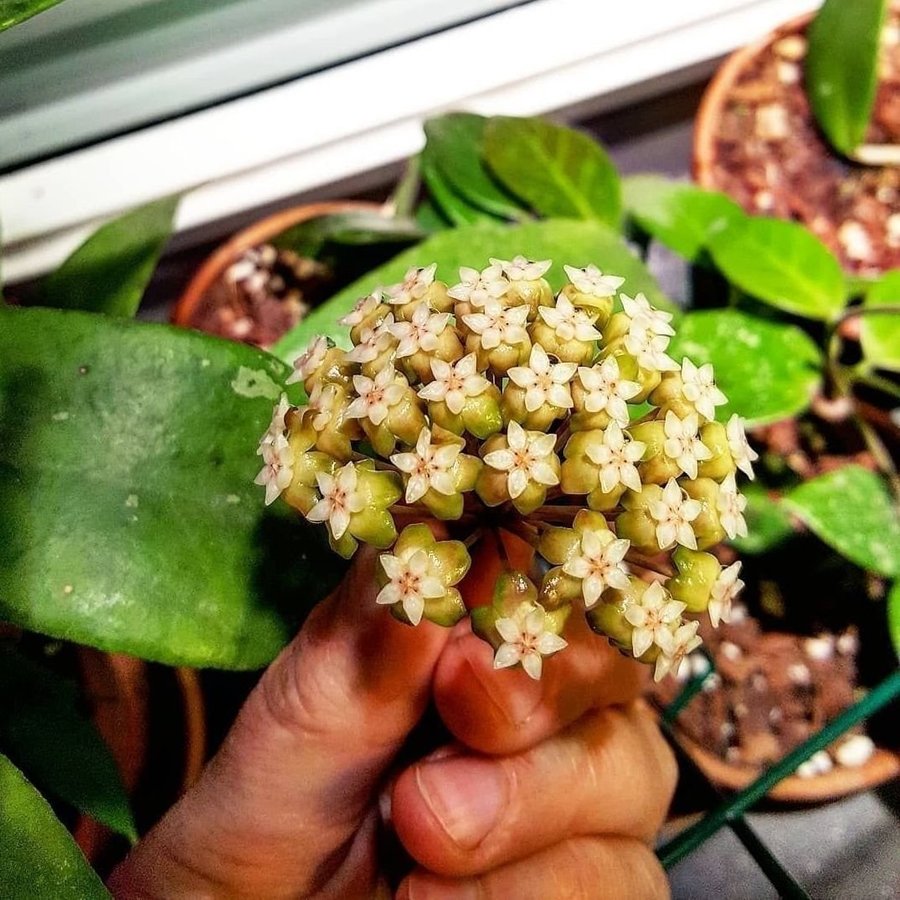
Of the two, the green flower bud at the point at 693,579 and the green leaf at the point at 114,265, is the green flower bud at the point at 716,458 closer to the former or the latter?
the green flower bud at the point at 693,579

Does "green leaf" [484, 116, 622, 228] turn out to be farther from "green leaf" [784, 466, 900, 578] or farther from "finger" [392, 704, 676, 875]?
"finger" [392, 704, 676, 875]

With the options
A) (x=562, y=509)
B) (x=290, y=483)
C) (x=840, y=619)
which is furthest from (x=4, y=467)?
(x=840, y=619)

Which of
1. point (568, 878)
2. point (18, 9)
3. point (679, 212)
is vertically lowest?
point (568, 878)

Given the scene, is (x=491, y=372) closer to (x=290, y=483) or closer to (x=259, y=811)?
(x=290, y=483)

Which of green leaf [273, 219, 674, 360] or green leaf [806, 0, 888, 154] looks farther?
green leaf [806, 0, 888, 154]

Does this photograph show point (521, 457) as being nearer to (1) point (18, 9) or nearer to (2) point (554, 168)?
(1) point (18, 9)

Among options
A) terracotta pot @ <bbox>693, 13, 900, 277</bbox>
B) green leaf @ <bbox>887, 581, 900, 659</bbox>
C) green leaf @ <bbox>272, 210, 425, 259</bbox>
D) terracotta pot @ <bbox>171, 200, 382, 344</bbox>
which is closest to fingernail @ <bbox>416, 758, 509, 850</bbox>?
green leaf @ <bbox>887, 581, 900, 659</bbox>

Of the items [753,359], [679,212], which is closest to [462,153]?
[679,212]
